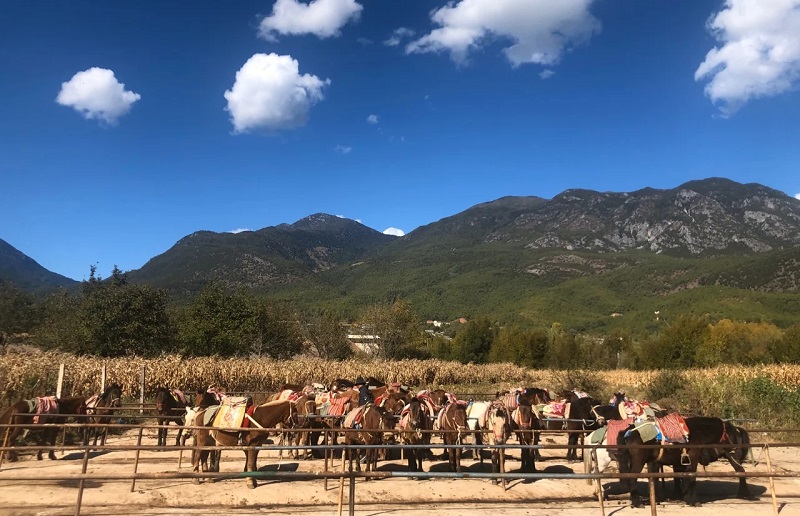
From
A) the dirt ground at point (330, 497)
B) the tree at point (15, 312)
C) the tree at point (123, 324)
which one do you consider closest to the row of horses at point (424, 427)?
the dirt ground at point (330, 497)

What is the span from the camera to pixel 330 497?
418 inches

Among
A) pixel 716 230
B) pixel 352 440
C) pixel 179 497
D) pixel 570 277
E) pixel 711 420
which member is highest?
pixel 716 230

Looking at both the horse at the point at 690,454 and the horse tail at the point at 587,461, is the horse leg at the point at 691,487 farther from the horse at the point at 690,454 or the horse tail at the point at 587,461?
the horse tail at the point at 587,461

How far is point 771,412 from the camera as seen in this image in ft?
72.8

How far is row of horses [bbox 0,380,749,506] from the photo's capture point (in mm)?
10070

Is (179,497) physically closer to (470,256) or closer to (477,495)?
(477,495)

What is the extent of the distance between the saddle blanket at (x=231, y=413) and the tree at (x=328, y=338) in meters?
42.7

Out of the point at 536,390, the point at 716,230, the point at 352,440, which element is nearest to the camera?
the point at 352,440

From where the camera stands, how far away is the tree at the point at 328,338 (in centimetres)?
5444

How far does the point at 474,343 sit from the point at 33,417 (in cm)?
5616

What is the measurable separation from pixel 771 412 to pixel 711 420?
51.9 feet

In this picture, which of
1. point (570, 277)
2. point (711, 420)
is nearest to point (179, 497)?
point (711, 420)

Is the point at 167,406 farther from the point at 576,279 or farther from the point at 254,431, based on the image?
the point at 576,279

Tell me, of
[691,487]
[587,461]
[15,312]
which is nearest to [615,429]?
[587,461]
